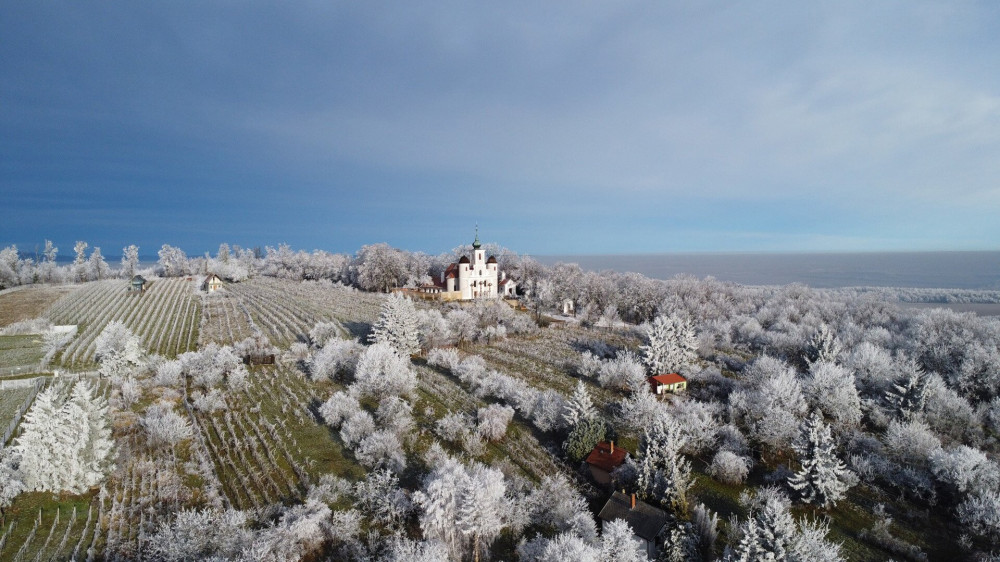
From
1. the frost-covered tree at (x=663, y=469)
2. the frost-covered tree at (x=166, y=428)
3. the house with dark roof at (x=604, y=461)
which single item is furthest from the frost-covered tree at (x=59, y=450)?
the frost-covered tree at (x=663, y=469)

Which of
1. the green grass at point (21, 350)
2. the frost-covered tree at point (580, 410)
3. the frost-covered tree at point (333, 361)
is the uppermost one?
the green grass at point (21, 350)

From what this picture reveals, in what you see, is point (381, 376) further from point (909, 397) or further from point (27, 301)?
point (27, 301)

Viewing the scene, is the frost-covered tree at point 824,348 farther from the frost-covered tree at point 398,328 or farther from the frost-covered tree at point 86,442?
the frost-covered tree at point 86,442

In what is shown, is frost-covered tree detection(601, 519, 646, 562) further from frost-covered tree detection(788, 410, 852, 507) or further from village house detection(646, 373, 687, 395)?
village house detection(646, 373, 687, 395)

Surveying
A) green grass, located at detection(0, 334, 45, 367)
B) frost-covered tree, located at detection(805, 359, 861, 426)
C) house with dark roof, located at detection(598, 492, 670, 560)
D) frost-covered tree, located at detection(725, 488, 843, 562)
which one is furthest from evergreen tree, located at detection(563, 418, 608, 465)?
green grass, located at detection(0, 334, 45, 367)

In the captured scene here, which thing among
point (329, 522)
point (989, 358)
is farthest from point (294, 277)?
point (989, 358)

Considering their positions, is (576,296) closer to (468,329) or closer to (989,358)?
(468,329)

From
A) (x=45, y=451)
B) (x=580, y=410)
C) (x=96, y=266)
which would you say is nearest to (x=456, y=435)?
(x=580, y=410)
